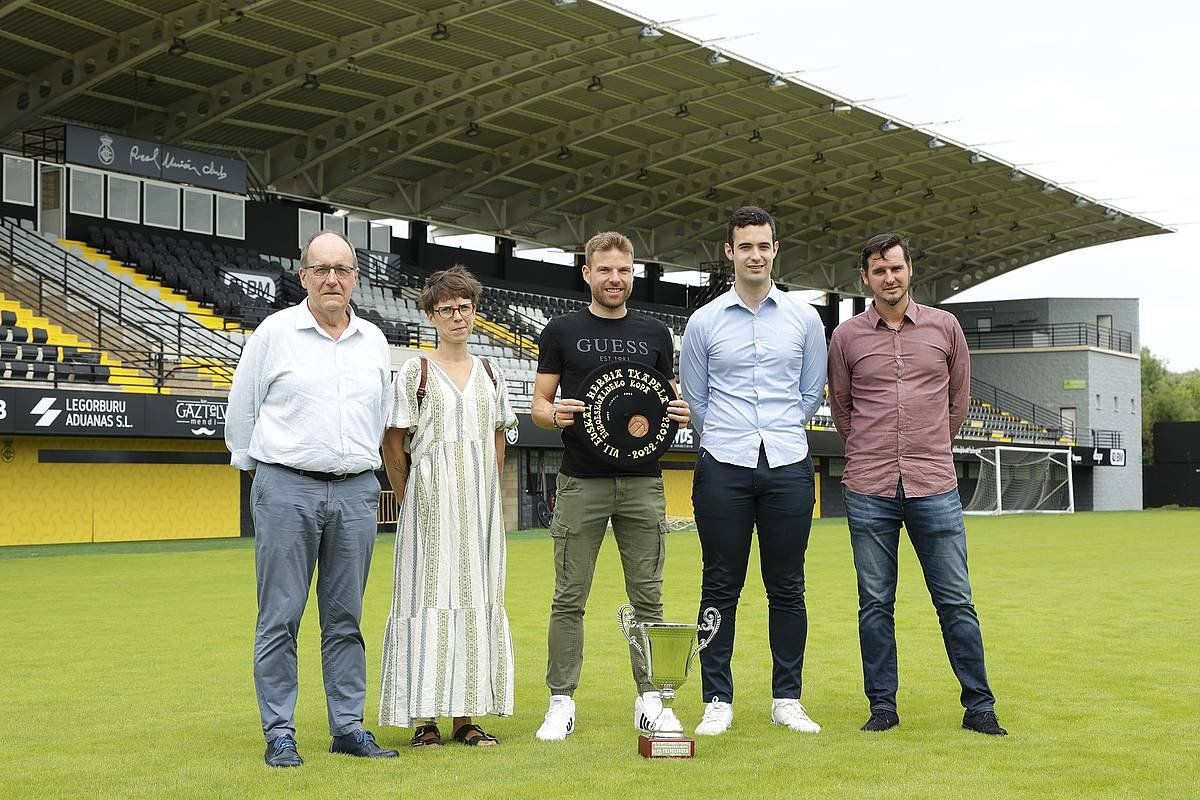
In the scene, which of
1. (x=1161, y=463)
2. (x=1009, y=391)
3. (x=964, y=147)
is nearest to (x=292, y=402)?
(x=964, y=147)

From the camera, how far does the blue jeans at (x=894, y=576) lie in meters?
6.06

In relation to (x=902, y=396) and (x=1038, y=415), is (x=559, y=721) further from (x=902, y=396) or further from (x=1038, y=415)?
(x=1038, y=415)

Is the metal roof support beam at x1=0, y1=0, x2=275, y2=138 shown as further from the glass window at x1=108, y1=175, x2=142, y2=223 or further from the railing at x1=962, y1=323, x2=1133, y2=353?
the railing at x1=962, y1=323, x2=1133, y2=353

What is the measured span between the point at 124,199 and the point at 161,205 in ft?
3.16

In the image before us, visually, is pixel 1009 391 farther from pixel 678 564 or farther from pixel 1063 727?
pixel 1063 727

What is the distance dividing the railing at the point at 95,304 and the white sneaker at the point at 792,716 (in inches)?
768

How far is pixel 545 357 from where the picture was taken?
6086mm

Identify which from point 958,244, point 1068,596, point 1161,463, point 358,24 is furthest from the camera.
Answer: point 1161,463

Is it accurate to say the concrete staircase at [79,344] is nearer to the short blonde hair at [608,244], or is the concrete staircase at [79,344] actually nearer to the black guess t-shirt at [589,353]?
the black guess t-shirt at [589,353]

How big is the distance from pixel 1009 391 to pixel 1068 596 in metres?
42.8

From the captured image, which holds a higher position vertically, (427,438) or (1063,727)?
(427,438)

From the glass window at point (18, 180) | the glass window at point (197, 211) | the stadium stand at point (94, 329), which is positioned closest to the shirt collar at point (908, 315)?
the stadium stand at point (94, 329)

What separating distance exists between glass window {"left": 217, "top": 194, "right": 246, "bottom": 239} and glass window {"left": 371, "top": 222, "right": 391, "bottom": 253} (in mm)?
5291

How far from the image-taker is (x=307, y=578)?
5.61 m
